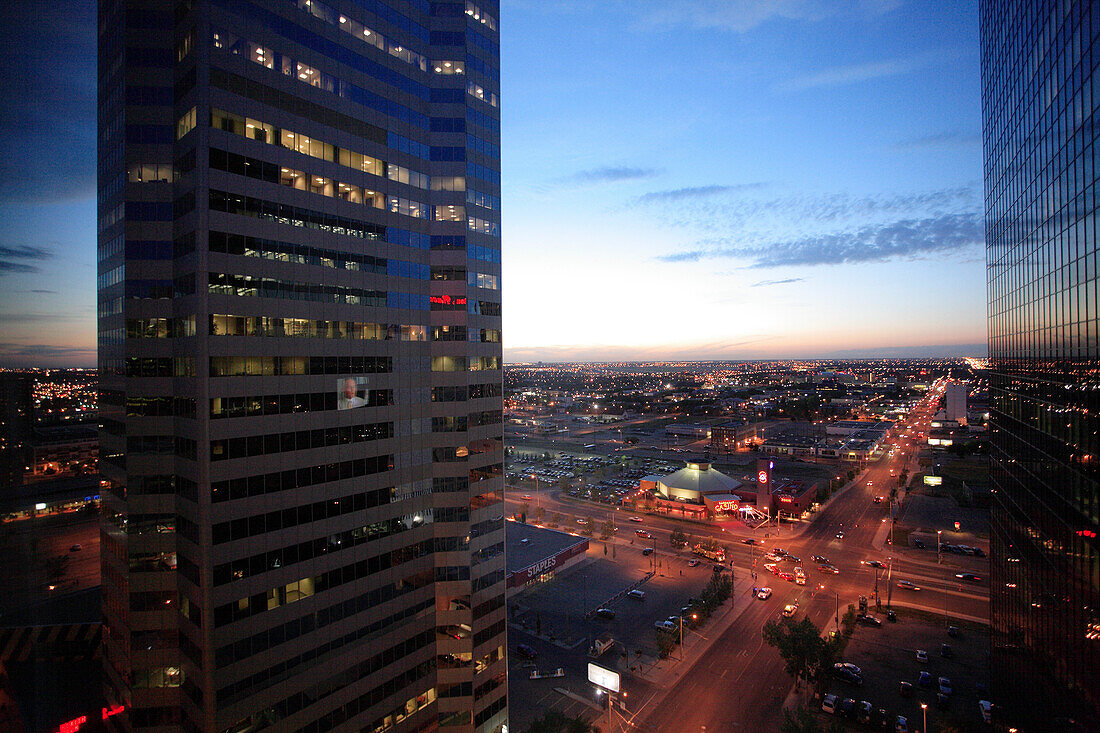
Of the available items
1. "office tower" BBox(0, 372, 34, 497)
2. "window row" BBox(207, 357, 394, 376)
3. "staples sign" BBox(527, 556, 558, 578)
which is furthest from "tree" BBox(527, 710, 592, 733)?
"office tower" BBox(0, 372, 34, 497)

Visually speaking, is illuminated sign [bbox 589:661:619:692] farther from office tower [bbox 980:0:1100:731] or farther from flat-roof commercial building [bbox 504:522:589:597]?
flat-roof commercial building [bbox 504:522:589:597]

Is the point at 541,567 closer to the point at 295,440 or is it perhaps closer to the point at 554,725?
the point at 554,725

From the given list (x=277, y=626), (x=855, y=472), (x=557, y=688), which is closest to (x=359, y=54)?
(x=277, y=626)

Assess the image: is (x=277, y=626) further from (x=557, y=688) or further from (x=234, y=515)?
(x=557, y=688)

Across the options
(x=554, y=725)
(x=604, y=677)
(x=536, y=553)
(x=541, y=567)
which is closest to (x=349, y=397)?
(x=554, y=725)

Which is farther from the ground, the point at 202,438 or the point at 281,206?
the point at 281,206

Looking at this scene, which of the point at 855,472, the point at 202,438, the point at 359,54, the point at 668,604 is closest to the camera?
the point at 202,438

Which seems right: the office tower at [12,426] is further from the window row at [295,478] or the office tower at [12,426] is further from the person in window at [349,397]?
the person in window at [349,397]
